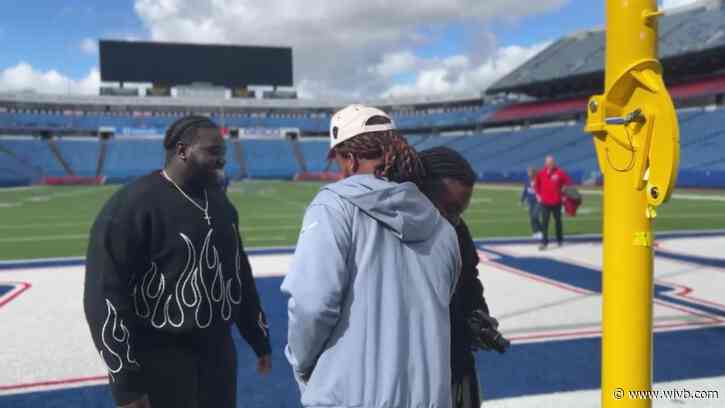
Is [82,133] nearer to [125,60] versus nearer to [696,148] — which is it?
[125,60]

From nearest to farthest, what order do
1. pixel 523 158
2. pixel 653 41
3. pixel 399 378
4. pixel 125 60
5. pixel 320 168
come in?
1. pixel 399 378
2. pixel 653 41
3. pixel 523 158
4. pixel 125 60
5. pixel 320 168

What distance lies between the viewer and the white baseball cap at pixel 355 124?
1.61 metres

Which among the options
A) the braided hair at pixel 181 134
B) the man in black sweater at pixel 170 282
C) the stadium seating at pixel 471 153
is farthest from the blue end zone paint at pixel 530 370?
the stadium seating at pixel 471 153

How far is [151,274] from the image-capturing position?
2115 millimetres

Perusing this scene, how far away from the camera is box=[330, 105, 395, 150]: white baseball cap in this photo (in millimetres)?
1612

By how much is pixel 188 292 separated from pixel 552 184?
880 centimetres

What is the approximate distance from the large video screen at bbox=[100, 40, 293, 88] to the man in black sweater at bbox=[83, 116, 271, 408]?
5725cm

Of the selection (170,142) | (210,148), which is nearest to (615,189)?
(210,148)

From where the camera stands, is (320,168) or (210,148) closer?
(210,148)

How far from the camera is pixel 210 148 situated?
2.29m

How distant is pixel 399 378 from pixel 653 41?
151 centimetres

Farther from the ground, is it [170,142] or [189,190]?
[170,142]

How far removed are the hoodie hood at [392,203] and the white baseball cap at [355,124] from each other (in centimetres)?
14

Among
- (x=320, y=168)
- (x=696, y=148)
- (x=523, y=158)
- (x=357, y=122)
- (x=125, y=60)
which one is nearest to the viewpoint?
(x=357, y=122)
